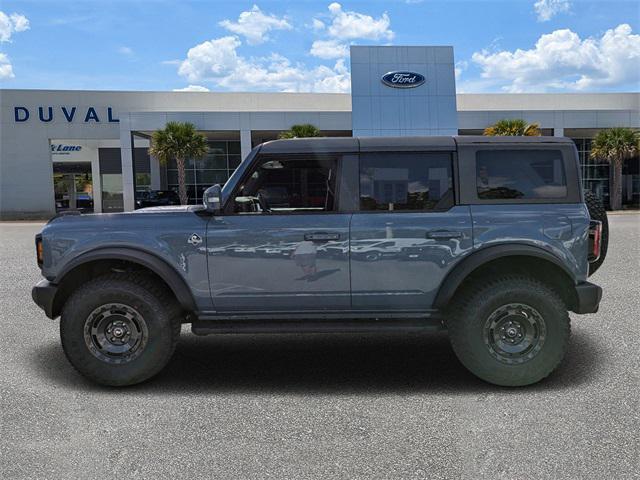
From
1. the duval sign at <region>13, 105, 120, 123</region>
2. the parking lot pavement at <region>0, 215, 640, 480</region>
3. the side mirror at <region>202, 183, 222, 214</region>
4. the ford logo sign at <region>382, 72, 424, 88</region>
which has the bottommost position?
the parking lot pavement at <region>0, 215, 640, 480</region>

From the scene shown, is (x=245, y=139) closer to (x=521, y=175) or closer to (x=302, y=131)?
(x=302, y=131)

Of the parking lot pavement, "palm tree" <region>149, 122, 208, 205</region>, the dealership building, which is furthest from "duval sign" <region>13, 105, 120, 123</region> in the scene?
the parking lot pavement

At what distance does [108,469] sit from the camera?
291cm

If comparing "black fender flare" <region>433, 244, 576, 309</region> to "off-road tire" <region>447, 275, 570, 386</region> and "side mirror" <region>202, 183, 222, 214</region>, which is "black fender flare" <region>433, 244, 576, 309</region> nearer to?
"off-road tire" <region>447, 275, 570, 386</region>

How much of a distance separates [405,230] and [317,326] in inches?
41.3

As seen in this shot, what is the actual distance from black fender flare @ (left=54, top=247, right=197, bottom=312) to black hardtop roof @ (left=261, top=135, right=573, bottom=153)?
1248 millimetres

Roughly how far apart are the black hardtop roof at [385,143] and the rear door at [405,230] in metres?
0.06

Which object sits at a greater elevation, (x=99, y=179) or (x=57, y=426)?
(x=99, y=179)

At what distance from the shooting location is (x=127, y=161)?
30.7m

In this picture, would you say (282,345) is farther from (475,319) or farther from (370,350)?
(475,319)

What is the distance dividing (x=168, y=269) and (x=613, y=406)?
349 centimetres

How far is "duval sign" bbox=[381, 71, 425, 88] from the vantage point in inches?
1232

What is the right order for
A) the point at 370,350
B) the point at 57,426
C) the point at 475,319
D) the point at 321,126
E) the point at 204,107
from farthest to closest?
the point at 204,107 < the point at 321,126 < the point at 370,350 < the point at 475,319 < the point at 57,426

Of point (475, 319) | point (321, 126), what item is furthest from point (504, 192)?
point (321, 126)
